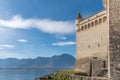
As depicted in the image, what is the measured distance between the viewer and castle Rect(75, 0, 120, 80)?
3006 cm

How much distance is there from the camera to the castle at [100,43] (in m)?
30.1

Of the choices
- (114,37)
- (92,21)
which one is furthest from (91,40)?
(114,37)

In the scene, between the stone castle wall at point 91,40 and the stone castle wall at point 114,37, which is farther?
the stone castle wall at point 91,40

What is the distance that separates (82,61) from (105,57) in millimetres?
12238

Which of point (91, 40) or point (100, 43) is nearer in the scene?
point (100, 43)

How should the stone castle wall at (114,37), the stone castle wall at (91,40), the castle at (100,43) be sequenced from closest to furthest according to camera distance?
1. the stone castle wall at (114,37)
2. the castle at (100,43)
3. the stone castle wall at (91,40)

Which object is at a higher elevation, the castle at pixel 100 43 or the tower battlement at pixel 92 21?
the tower battlement at pixel 92 21

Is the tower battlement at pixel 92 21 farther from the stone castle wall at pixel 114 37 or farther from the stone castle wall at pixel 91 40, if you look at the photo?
the stone castle wall at pixel 114 37

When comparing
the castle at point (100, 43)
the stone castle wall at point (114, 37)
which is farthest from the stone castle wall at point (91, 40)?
the stone castle wall at point (114, 37)

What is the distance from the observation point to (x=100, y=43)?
169 ft

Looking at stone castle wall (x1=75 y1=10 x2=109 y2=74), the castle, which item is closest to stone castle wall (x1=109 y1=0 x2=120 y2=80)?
the castle

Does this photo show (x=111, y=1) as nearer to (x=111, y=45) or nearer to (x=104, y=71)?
(x=111, y=45)

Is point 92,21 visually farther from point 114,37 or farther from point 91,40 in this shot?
point 114,37

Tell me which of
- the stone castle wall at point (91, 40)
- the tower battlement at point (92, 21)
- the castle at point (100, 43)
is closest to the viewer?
the castle at point (100, 43)
